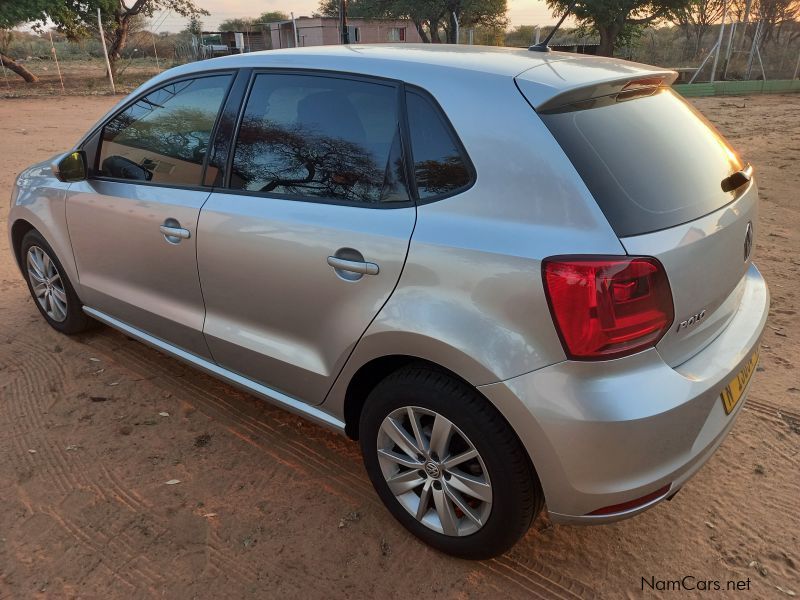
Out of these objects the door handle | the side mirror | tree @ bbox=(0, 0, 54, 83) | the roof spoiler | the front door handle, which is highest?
tree @ bbox=(0, 0, 54, 83)

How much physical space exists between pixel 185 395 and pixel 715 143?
290cm

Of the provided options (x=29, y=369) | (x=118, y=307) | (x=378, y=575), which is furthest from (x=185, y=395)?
(x=378, y=575)

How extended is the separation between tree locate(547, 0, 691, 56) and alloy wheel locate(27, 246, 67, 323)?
24.1 m

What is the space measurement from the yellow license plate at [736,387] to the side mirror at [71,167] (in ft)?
10.7

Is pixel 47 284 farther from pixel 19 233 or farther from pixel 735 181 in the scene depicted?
pixel 735 181

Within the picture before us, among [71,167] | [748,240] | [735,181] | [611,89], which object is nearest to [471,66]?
[611,89]

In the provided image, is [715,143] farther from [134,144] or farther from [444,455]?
[134,144]

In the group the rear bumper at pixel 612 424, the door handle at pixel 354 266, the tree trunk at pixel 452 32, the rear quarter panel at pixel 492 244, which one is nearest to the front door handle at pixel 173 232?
the door handle at pixel 354 266

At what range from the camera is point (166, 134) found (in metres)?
2.95

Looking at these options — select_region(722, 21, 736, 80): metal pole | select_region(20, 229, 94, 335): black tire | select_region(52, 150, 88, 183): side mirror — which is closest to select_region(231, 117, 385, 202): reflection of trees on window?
select_region(52, 150, 88, 183): side mirror

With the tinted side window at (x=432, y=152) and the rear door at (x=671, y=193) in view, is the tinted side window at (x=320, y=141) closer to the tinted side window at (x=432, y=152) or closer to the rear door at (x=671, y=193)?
the tinted side window at (x=432, y=152)

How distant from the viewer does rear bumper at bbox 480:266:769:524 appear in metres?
1.71

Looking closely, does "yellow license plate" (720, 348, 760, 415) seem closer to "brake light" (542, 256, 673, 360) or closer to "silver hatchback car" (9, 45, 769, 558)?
"silver hatchback car" (9, 45, 769, 558)

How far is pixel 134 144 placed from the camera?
3096 millimetres
